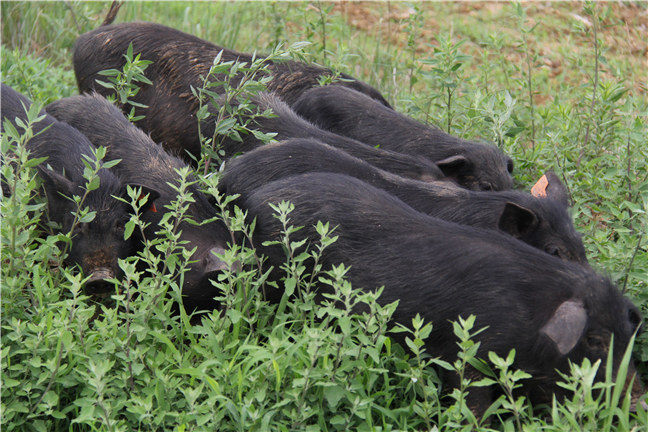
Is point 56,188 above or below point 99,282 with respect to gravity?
above

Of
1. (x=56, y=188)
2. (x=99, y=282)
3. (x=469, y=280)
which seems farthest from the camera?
(x=56, y=188)

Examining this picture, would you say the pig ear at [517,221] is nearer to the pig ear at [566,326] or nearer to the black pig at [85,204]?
the pig ear at [566,326]

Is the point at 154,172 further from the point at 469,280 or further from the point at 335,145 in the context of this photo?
the point at 469,280

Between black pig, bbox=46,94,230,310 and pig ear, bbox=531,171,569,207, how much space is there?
5.32 ft

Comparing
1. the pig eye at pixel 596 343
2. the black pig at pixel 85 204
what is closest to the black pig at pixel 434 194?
the black pig at pixel 85 204

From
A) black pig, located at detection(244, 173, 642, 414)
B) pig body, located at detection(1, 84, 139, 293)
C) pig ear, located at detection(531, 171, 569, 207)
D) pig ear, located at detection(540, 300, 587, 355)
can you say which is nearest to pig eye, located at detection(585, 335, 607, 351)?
black pig, located at detection(244, 173, 642, 414)

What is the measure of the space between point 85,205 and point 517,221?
2.03 meters

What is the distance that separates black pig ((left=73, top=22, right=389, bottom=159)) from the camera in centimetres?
511

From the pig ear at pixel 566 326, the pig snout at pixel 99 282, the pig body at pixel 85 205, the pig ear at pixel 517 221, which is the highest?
the pig ear at pixel 566 326

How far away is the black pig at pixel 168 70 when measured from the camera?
5.11m

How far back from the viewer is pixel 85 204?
12.1 feet

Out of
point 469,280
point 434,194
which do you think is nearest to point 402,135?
point 434,194

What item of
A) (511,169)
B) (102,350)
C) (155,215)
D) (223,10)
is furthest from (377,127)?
(223,10)

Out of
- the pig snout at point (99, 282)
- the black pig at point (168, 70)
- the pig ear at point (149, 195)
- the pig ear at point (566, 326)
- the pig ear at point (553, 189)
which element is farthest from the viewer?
the black pig at point (168, 70)
